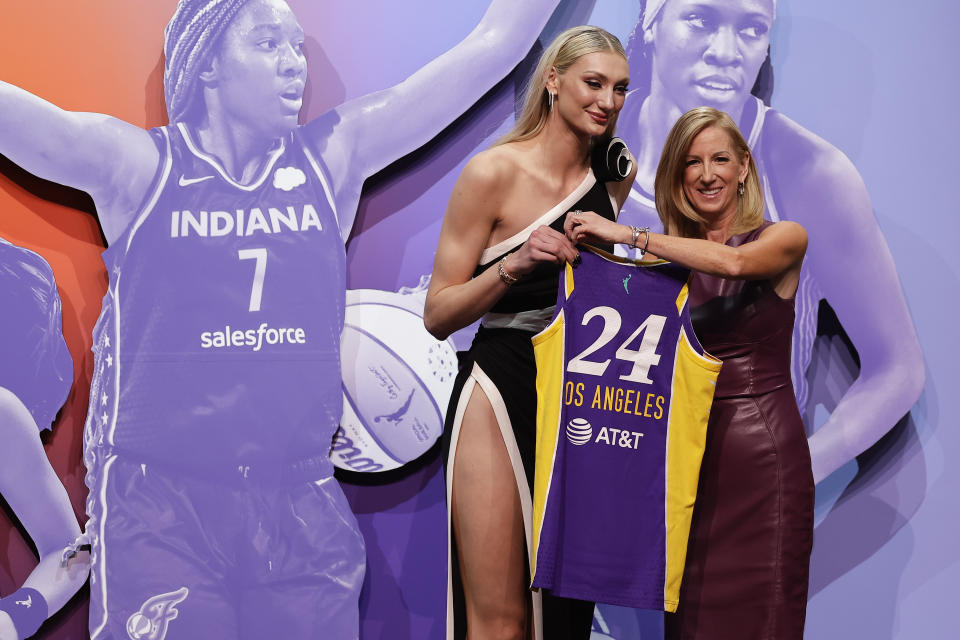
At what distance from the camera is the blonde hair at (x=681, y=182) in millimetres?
2154

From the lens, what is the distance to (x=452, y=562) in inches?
77.2

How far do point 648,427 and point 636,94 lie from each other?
1542mm

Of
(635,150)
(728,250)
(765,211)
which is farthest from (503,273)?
(765,211)

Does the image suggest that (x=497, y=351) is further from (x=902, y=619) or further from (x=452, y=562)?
(x=902, y=619)

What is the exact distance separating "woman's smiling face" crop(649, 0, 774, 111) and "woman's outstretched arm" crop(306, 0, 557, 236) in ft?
1.48

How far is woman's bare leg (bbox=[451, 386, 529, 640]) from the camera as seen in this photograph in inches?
74.2

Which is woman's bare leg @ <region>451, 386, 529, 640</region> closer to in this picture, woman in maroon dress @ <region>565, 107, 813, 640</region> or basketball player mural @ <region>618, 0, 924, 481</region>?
woman in maroon dress @ <region>565, 107, 813, 640</region>

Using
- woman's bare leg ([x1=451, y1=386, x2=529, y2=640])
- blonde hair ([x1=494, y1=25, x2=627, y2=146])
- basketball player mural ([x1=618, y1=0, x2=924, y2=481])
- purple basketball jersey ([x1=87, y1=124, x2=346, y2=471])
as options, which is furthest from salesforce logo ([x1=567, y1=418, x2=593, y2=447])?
basketball player mural ([x1=618, y1=0, x2=924, y2=481])

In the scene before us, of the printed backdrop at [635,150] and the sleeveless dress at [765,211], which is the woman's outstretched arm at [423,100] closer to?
the printed backdrop at [635,150]

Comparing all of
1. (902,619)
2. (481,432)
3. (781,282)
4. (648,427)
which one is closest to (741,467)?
(648,427)

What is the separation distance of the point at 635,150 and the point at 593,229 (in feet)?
4.26

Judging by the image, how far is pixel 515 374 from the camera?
1951 mm

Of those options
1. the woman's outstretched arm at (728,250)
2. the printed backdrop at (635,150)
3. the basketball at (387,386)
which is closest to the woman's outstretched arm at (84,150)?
the printed backdrop at (635,150)

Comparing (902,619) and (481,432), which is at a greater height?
(481,432)
